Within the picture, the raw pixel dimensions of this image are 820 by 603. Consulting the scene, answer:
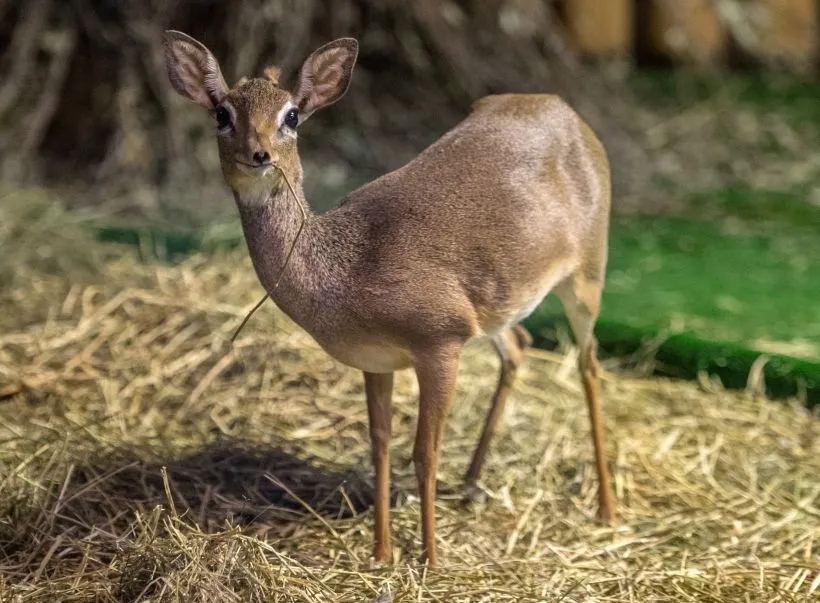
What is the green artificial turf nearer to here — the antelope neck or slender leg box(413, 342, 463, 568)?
slender leg box(413, 342, 463, 568)

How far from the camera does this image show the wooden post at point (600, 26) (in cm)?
901

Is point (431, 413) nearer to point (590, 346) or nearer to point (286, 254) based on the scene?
point (286, 254)

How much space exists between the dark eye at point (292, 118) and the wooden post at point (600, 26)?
615 centimetres

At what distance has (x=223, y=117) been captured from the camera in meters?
3.18

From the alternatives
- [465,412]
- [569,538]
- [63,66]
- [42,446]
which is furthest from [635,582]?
[63,66]

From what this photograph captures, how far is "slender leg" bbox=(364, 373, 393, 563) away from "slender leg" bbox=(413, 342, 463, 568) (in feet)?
0.51

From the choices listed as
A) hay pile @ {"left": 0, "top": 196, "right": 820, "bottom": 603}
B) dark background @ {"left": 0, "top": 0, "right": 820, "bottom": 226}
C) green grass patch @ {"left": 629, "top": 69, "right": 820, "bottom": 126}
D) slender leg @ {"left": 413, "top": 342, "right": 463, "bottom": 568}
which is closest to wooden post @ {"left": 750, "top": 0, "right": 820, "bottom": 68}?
green grass patch @ {"left": 629, "top": 69, "right": 820, "bottom": 126}

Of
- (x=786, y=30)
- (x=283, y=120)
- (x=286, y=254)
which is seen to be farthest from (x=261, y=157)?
(x=786, y=30)

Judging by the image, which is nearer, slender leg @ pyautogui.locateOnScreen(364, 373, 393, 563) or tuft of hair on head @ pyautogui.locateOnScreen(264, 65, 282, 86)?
tuft of hair on head @ pyautogui.locateOnScreen(264, 65, 282, 86)

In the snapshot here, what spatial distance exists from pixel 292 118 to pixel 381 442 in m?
1.02

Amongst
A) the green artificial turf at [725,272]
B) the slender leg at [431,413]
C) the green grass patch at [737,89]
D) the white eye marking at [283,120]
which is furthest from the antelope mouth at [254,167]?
the green grass patch at [737,89]

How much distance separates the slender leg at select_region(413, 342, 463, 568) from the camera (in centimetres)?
336

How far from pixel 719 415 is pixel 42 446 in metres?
2.47

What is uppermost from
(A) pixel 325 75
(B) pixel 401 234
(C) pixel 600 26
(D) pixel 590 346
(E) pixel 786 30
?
(A) pixel 325 75
